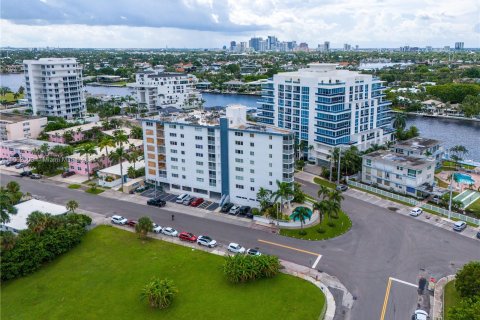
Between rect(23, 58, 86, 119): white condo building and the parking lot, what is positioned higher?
rect(23, 58, 86, 119): white condo building

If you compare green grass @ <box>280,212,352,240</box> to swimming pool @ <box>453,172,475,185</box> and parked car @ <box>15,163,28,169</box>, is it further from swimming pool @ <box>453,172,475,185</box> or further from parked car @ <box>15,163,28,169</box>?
parked car @ <box>15,163,28,169</box>

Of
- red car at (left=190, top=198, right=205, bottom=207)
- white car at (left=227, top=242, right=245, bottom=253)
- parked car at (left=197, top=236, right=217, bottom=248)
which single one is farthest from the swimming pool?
parked car at (left=197, top=236, right=217, bottom=248)

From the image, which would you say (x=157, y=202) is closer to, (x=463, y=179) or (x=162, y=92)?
(x=463, y=179)

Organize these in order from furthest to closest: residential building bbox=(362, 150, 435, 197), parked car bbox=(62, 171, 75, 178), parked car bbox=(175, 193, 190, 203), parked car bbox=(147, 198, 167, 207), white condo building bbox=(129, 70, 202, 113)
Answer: white condo building bbox=(129, 70, 202, 113) < parked car bbox=(62, 171, 75, 178) < residential building bbox=(362, 150, 435, 197) < parked car bbox=(175, 193, 190, 203) < parked car bbox=(147, 198, 167, 207)

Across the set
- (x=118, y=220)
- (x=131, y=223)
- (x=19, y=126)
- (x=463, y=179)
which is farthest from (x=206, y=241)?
(x=19, y=126)

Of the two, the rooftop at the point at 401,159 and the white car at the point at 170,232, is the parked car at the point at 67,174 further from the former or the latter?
the rooftop at the point at 401,159

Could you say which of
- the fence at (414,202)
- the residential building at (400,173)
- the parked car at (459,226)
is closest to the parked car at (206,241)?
the fence at (414,202)
